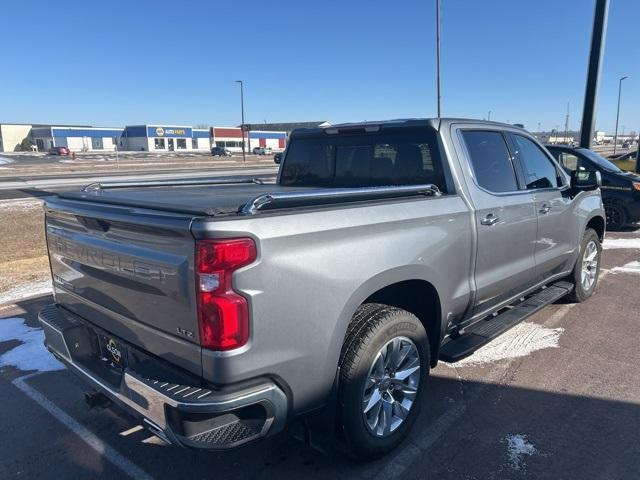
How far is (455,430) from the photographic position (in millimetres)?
3285

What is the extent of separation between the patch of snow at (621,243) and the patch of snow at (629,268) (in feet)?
4.25

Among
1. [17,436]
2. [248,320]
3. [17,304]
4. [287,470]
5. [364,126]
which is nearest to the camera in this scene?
[248,320]

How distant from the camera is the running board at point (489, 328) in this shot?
3.41 metres

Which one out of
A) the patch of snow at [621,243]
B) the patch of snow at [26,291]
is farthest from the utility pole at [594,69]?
the patch of snow at [26,291]

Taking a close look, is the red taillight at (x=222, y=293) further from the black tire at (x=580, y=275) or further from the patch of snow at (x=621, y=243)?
the patch of snow at (x=621, y=243)

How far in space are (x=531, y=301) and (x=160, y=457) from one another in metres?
3.34

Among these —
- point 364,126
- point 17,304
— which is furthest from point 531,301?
point 17,304

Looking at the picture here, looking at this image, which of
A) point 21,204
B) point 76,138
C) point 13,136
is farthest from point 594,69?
point 13,136

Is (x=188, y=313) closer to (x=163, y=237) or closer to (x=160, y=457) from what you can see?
(x=163, y=237)

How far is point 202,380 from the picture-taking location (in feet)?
7.43

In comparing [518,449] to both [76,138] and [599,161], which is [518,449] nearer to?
[599,161]

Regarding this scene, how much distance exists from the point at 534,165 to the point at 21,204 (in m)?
14.9

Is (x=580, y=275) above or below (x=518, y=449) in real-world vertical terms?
above

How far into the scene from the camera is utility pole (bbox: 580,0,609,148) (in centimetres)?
1141
